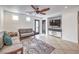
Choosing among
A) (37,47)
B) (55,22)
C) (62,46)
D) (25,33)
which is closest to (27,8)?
(25,33)

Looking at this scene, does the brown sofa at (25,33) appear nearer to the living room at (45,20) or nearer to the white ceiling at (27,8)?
the living room at (45,20)

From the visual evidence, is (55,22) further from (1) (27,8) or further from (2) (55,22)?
(1) (27,8)

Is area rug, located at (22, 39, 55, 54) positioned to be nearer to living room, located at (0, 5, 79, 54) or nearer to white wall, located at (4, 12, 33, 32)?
living room, located at (0, 5, 79, 54)

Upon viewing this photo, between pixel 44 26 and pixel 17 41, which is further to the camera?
pixel 44 26

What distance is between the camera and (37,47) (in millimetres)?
2459

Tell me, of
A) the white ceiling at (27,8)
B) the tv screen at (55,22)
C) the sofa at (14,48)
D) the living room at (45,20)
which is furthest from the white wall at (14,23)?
the tv screen at (55,22)

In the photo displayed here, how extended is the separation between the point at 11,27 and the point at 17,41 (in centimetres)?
35

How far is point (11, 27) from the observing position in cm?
244

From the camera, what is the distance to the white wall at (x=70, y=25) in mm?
2414
